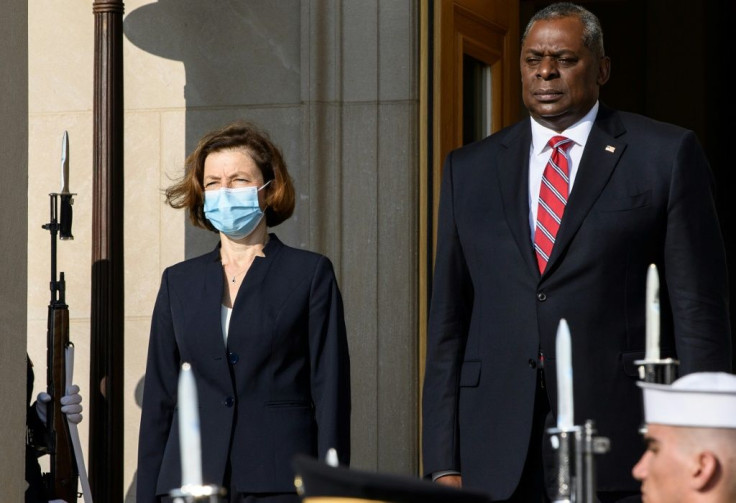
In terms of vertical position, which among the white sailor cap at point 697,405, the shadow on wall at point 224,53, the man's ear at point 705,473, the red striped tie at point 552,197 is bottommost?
the man's ear at point 705,473

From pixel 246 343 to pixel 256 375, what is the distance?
10cm

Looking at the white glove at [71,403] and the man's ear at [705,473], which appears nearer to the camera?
the man's ear at [705,473]

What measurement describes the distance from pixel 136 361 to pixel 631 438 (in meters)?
3.47

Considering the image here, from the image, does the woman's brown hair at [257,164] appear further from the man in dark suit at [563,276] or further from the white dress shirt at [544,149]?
the white dress shirt at [544,149]

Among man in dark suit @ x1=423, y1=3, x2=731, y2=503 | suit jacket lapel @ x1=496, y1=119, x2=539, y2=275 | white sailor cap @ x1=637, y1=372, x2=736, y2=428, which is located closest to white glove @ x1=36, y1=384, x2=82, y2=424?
man in dark suit @ x1=423, y1=3, x2=731, y2=503

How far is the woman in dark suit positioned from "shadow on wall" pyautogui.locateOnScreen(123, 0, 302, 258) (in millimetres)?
2053

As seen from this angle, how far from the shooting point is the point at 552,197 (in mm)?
4543

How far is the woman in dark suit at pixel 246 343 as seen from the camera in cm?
497

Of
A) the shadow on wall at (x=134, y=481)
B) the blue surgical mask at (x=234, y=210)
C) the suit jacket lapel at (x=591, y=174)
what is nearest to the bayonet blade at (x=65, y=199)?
the shadow on wall at (x=134, y=481)

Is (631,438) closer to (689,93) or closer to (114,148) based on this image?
(114,148)

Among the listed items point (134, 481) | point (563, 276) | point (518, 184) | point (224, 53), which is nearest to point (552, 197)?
point (518, 184)

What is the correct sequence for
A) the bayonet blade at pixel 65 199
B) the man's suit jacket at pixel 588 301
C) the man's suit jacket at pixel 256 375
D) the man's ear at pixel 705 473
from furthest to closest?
the bayonet blade at pixel 65 199, the man's suit jacket at pixel 256 375, the man's suit jacket at pixel 588 301, the man's ear at pixel 705 473

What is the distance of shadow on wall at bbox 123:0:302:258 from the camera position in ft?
24.2

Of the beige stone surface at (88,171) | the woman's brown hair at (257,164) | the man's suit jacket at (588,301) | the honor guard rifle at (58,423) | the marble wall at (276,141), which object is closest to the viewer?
the man's suit jacket at (588,301)
